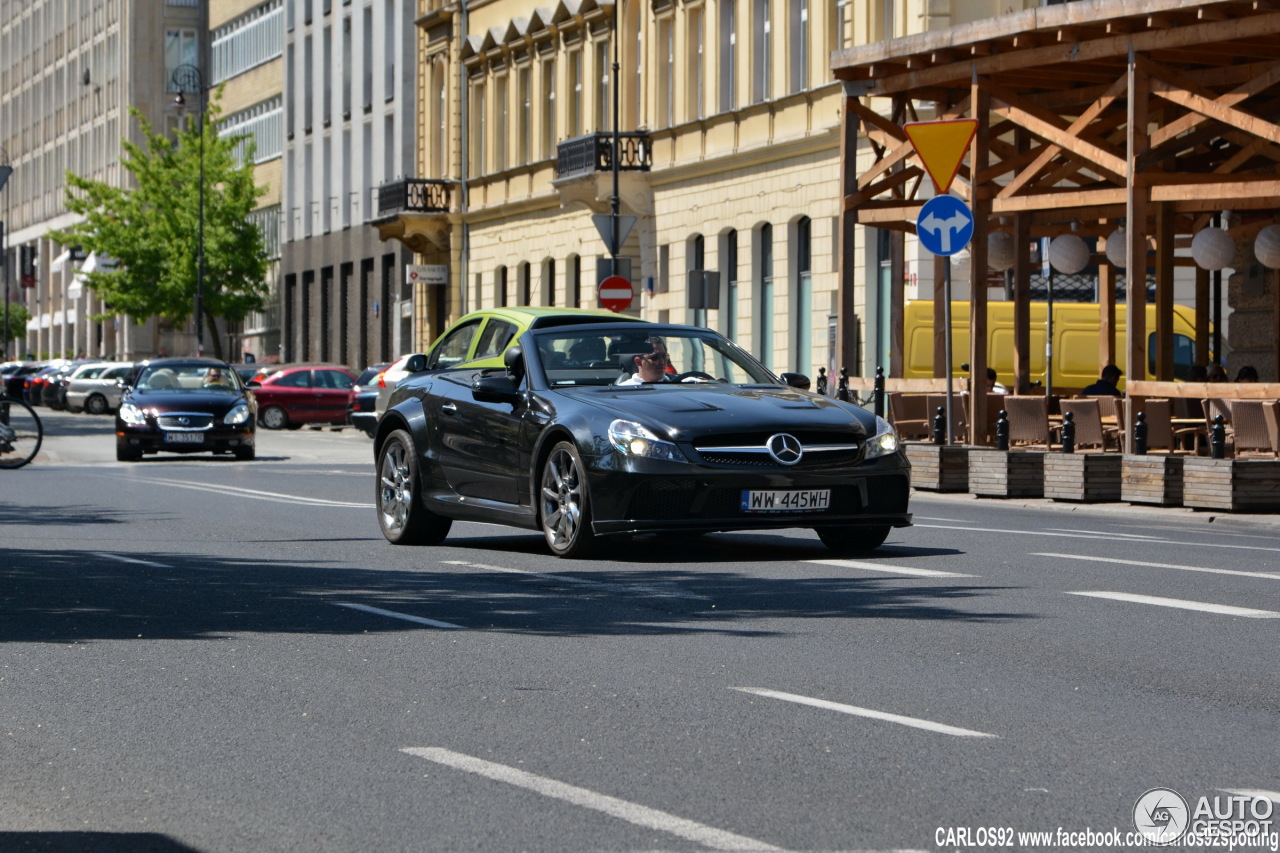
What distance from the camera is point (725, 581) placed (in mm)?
13742

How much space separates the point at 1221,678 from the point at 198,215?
260 ft

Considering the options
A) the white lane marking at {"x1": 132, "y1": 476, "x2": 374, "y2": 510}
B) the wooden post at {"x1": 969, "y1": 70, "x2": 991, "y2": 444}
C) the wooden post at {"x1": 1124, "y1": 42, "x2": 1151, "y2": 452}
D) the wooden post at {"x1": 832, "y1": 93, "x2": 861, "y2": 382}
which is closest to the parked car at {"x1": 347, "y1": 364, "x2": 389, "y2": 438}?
the white lane marking at {"x1": 132, "y1": 476, "x2": 374, "y2": 510}

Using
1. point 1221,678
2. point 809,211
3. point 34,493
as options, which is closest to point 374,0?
point 809,211

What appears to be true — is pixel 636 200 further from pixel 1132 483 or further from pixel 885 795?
pixel 885 795

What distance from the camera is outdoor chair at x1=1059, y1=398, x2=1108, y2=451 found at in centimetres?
2411

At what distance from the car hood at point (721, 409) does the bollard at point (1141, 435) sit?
7844 millimetres

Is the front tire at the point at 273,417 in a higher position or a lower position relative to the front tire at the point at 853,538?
higher

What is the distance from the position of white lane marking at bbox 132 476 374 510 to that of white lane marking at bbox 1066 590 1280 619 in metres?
10.5

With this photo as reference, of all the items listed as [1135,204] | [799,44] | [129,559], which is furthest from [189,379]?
[129,559]

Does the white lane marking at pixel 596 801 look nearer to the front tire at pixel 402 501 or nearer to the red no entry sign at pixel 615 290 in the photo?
the front tire at pixel 402 501

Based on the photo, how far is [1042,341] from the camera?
3784cm

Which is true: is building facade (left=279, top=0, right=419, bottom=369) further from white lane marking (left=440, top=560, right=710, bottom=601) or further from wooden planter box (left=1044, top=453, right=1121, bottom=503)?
white lane marking (left=440, top=560, right=710, bottom=601)

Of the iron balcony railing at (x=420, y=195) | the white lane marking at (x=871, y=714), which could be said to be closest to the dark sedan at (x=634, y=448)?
the white lane marking at (x=871, y=714)

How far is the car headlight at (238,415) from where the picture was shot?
115 feet
